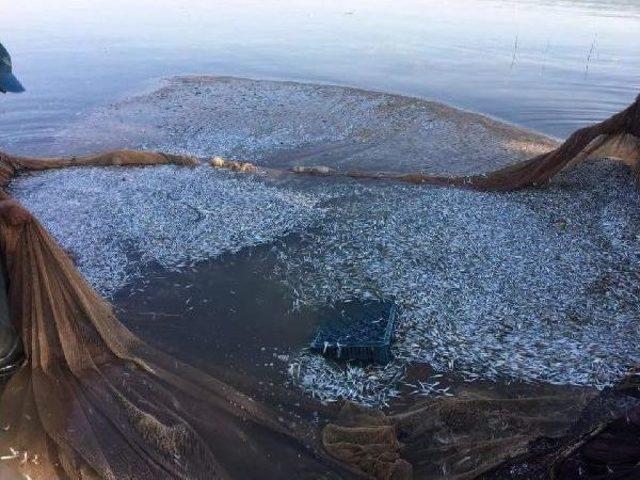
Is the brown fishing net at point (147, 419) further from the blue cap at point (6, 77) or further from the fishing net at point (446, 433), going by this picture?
the blue cap at point (6, 77)

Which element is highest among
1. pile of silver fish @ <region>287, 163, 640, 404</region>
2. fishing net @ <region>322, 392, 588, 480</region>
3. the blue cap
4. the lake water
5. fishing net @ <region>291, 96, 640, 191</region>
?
the lake water

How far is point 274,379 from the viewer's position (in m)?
5.98

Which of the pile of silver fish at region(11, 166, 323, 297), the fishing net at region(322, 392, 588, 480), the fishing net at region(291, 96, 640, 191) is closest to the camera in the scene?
the fishing net at region(322, 392, 588, 480)

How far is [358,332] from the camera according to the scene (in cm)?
639

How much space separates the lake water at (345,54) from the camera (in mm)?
17406

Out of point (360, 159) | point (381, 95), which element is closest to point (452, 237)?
point (360, 159)

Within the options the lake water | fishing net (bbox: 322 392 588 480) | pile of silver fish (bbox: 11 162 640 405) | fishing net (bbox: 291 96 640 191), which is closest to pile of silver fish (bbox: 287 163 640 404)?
pile of silver fish (bbox: 11 162 640 405)

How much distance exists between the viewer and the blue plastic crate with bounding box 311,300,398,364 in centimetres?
606

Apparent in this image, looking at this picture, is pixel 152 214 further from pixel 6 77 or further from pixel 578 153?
pixel 578 153

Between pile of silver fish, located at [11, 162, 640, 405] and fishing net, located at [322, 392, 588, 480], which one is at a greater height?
pile of silver fish, located at [11, 162, 640, 405]

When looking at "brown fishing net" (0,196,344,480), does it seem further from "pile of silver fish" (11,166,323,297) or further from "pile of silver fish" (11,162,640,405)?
"pile of silver fish" (11,166,323,297)

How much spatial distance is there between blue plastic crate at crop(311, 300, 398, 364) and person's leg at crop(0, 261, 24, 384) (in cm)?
298

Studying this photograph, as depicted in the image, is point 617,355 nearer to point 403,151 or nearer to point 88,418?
point 88,418

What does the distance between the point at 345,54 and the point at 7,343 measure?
20.8m
